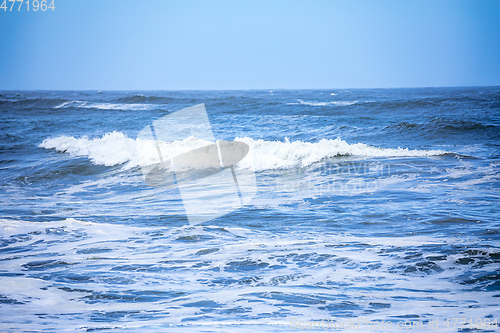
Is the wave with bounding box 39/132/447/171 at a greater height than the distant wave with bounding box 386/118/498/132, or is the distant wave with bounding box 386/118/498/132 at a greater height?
the distant wave with bounding box 386/118/498/132

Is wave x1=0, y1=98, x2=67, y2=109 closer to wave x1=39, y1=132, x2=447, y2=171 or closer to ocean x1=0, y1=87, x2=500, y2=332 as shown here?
wave x1=39, y1=132, x2=447, y2=171

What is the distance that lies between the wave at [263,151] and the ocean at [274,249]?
0.27ft

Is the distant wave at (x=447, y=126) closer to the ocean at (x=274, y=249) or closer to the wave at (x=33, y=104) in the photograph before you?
the ocean at (x=274, y=249)

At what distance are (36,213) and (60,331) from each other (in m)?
4.67

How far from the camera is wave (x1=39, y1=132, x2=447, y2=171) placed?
11.8 m

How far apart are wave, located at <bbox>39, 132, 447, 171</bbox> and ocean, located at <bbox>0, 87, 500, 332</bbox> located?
0.27 feet

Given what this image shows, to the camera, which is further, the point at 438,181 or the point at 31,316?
the point at 438,181

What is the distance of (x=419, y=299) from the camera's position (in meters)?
3.81

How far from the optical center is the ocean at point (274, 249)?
3529 mm

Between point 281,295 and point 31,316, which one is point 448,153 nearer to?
point 281,295

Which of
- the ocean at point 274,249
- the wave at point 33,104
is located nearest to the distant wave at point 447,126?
the ocean at point 274,249

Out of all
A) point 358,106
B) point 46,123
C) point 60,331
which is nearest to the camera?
point 60,331

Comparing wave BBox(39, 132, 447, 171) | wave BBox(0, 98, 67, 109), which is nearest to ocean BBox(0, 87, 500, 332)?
wave BBox(39, 132, 447, 171)

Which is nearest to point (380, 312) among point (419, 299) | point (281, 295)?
point (419, 299)
